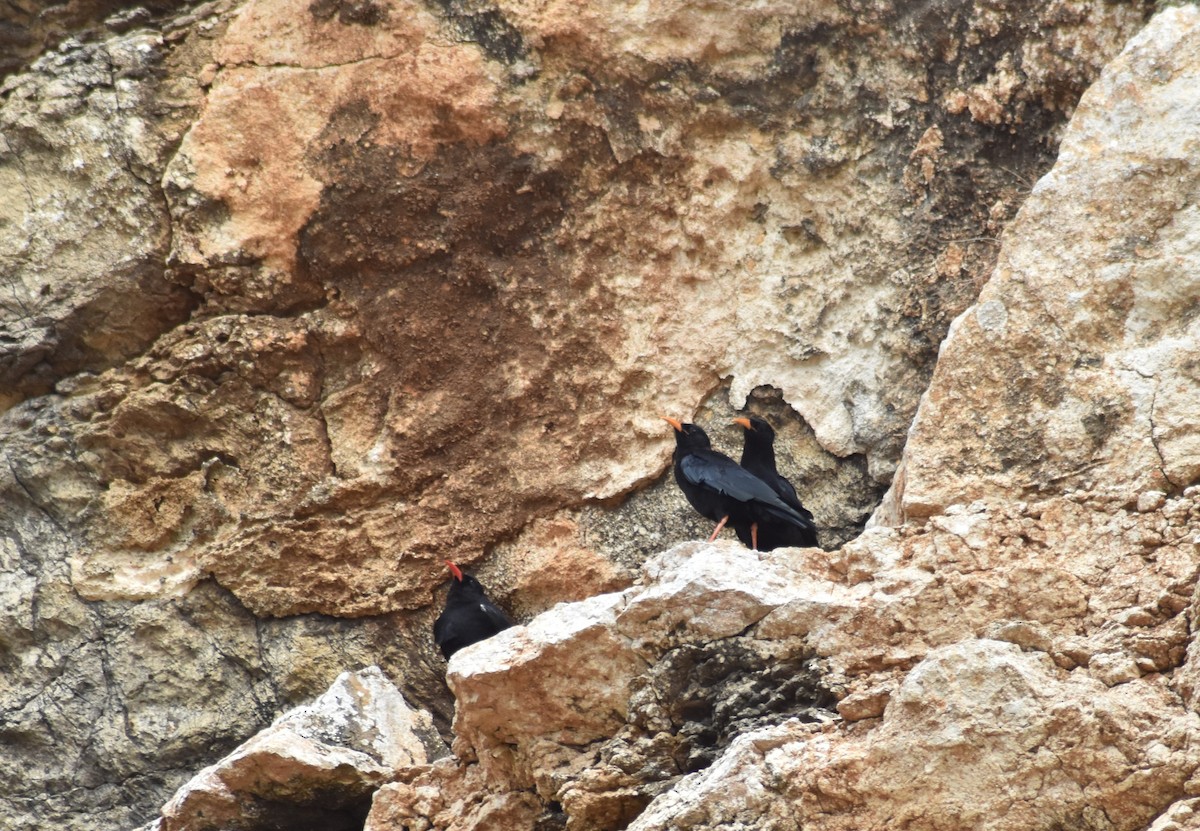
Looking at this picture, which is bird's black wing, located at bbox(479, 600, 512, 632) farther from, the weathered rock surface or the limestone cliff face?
the weathered rock surface

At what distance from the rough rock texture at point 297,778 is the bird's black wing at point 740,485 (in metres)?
1.75

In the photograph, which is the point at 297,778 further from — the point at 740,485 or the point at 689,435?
the point at 689,435

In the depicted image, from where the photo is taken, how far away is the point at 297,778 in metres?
6.45

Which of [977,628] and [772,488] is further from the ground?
[772,488]

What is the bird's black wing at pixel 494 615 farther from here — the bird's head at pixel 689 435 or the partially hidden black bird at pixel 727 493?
the bird's head at pixel 689 435

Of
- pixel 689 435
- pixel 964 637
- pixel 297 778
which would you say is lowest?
pixel 964 637

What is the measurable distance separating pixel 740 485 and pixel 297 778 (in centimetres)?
221

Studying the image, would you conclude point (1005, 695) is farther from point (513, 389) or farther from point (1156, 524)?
point (513, 389)

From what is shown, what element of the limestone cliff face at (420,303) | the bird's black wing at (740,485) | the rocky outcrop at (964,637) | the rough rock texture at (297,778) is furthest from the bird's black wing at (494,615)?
the rocky outcrop at (964,637)

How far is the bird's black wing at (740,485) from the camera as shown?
7.11 metres

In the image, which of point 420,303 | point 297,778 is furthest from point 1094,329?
point 297,778

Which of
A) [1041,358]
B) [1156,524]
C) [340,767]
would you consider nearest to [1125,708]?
[1156,524]

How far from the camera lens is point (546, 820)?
5.82 meters

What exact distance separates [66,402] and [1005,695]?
5.07 meters
